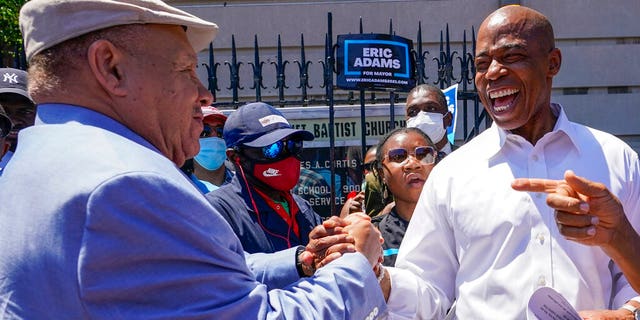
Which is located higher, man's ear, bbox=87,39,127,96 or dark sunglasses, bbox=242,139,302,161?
man's ear, bbox=87,39,127,96

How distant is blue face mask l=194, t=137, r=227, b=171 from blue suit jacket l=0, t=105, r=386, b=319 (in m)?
4.00

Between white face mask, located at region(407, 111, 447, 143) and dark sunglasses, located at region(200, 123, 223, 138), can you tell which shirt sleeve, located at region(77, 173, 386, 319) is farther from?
white face mask, located at region(407, 111, 447, 143)

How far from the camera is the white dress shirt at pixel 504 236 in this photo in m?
2.94

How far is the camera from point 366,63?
688 centimetres

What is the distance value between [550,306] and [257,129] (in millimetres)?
1952

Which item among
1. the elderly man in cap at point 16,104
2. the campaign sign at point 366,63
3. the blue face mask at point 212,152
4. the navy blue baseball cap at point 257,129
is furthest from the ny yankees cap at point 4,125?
the campaign sign at point 366,63

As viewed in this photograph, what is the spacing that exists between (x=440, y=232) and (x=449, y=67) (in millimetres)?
5120

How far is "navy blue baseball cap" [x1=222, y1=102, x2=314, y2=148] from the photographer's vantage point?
416 cm

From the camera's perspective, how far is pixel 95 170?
1.85 meters

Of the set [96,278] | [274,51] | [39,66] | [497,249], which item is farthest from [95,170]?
[274,51]

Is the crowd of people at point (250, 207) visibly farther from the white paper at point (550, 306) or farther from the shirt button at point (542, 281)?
the white paper at point (550, 306)

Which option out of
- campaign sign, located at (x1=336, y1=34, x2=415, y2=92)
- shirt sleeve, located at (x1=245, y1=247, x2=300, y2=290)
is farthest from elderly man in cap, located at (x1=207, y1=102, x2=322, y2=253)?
campaign sign, located at (x1=336, y1=34, x2=415, y2=92)

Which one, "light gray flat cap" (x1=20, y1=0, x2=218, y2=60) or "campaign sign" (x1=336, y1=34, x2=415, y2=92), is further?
"campaign sign" (x1=336, y1=34, x2=415, y2=92)

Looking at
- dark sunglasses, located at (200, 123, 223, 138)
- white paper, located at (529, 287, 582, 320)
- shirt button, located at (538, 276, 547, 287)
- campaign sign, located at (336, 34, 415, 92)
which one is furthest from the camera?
campaign sign, located at (336, 34, 415, 92)
